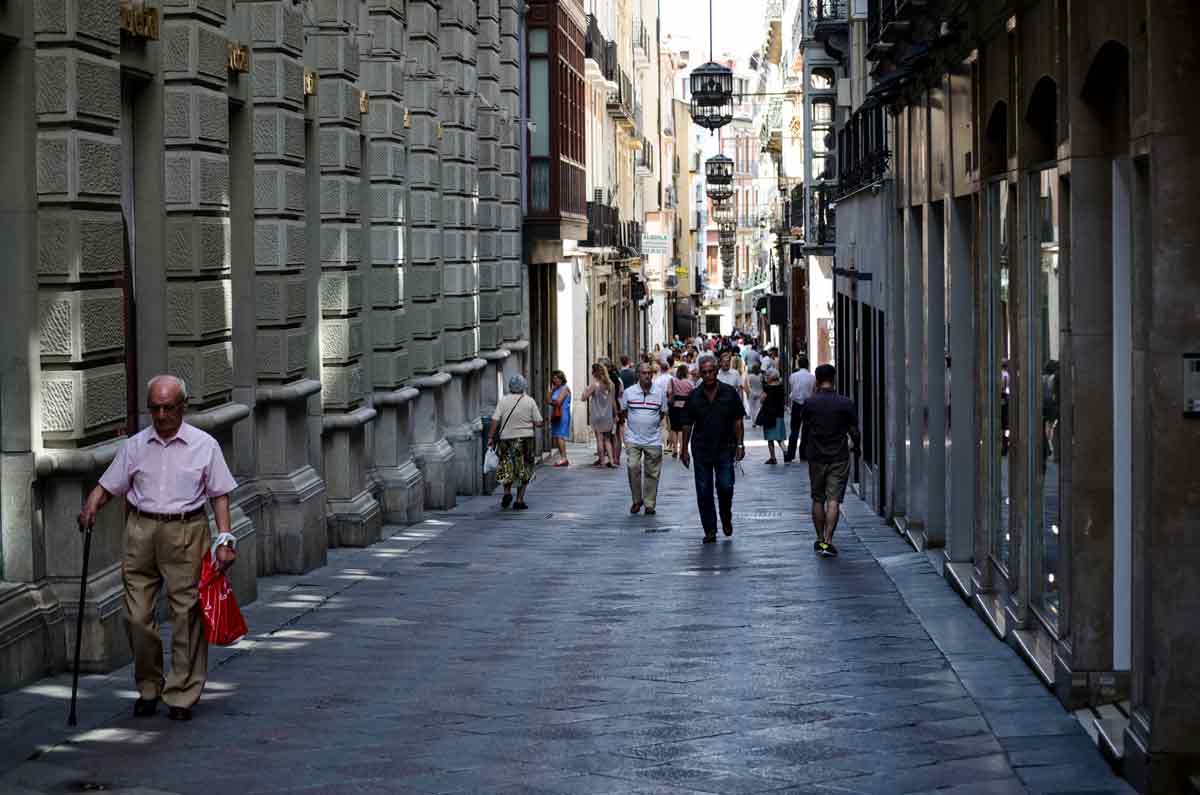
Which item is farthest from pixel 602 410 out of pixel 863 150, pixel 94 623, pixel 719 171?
pixel 719 171

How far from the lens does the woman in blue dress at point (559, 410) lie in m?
32.8

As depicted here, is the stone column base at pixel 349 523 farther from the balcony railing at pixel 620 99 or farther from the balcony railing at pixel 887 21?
the balcony railing at pixel 620 99

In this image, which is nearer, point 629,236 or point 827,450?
point 827,450

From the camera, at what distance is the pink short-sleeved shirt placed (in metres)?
A: 11.2

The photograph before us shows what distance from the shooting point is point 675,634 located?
1459 centimetres

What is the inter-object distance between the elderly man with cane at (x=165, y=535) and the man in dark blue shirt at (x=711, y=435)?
1074 cm

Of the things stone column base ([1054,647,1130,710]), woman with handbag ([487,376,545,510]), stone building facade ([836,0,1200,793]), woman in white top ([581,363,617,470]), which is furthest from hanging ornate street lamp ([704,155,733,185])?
stone column base ([1054,647,1130,710])

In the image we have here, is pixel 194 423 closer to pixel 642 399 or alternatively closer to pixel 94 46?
pixel 94 46

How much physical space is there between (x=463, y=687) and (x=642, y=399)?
44.0ft

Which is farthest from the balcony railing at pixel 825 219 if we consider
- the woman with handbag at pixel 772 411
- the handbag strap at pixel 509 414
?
the handbag strap at pixel 509 414

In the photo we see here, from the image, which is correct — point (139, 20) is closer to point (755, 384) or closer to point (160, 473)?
point (160, 473)

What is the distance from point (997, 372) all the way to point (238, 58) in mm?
6506

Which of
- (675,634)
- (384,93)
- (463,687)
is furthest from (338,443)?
(463,687)

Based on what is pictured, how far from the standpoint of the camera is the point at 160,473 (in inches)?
442
